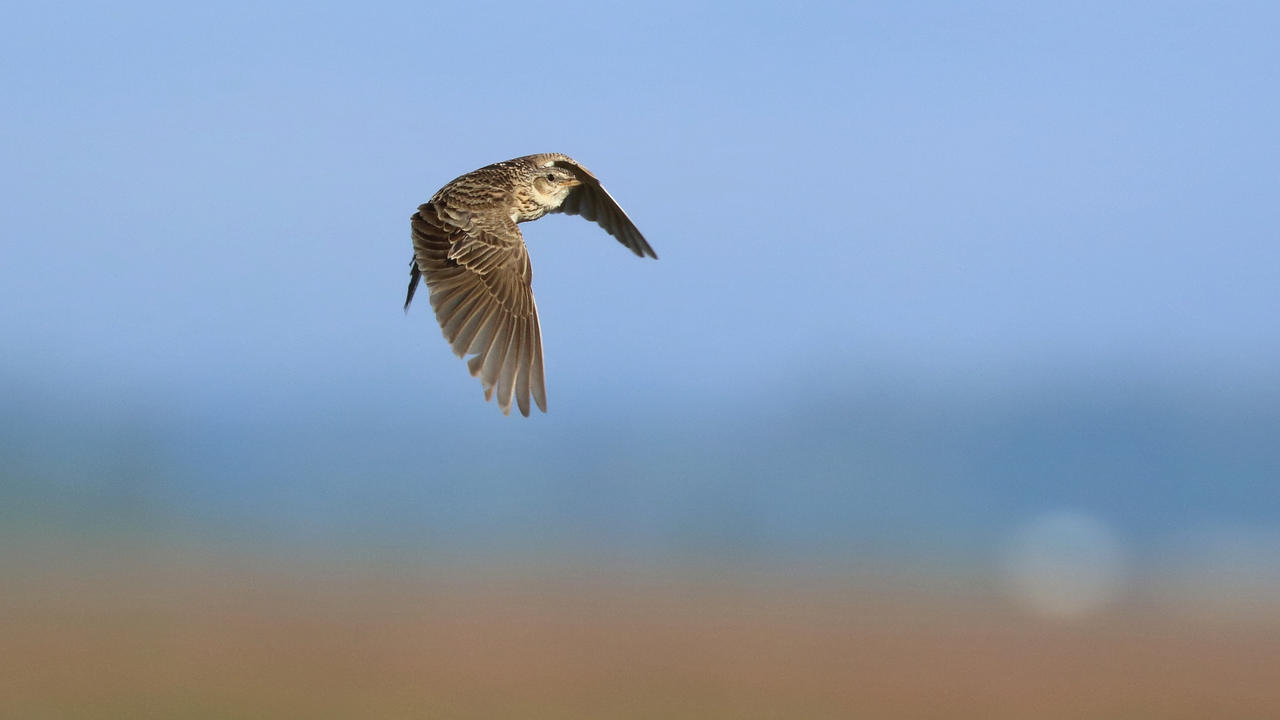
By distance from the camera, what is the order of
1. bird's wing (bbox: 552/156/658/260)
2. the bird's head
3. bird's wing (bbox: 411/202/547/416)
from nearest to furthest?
bird's wing (bbox: 411/202/547/416) → the bird's head → bird's wing (bbox: 552/156/658/260)

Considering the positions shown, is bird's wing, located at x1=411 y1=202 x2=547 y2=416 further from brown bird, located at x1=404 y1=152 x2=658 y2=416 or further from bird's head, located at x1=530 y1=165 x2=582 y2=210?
bird's head, located at x1=530 y1=165 x2=582 y2=210

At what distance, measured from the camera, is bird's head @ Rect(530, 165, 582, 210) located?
794 cm

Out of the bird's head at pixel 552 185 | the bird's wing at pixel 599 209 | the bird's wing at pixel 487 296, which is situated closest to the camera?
the bird's wing at pixel 487 296

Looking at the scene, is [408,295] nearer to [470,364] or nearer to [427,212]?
[427,212]

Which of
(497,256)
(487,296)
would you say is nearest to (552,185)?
(497,256)

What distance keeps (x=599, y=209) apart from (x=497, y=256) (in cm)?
138

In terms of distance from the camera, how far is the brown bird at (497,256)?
6531 mm

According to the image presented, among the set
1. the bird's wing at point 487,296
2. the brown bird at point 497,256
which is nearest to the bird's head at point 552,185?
the brown bird at point 497,256

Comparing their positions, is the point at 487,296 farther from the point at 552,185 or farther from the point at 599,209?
the point at 599,209

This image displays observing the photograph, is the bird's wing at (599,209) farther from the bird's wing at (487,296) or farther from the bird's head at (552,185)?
the bird's wing at (487,296)

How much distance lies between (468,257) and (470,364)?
83cm

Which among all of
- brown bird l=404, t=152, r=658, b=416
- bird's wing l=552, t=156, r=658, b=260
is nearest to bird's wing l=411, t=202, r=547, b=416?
brown bird l=404, t=152, r=658, b=416

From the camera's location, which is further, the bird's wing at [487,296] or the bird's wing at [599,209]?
the bird's wing at [599,209]

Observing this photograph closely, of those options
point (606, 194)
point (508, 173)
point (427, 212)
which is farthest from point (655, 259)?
point (427, 212)
